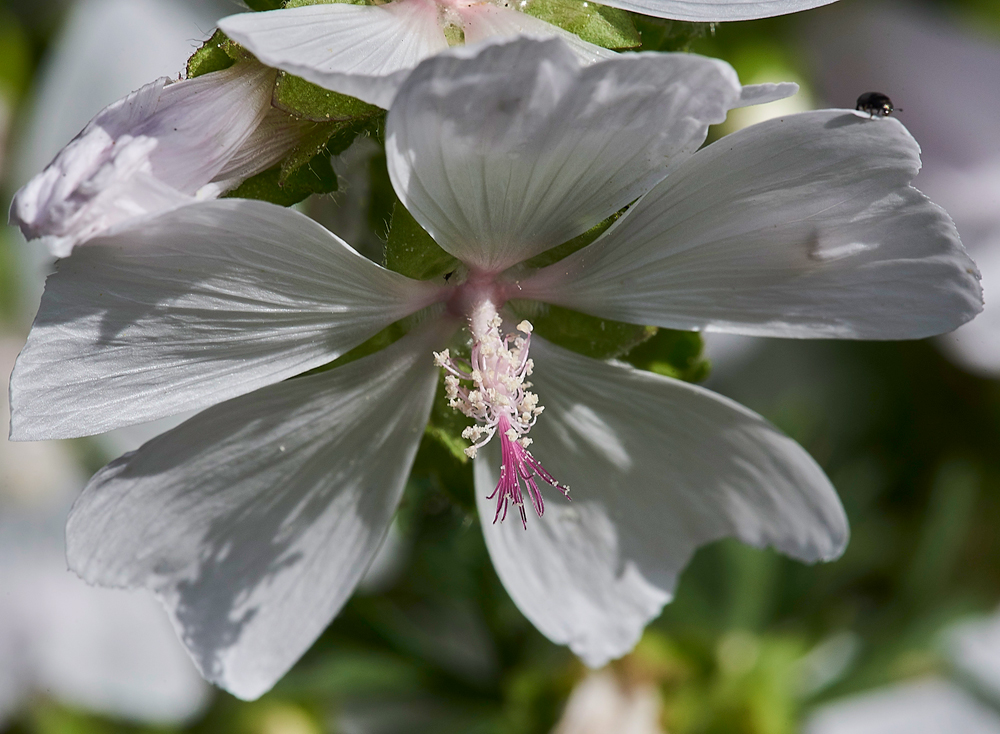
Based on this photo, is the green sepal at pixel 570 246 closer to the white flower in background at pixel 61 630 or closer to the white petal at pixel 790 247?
the white petal at pixel 790 247

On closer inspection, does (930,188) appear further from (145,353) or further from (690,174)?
(145,353)

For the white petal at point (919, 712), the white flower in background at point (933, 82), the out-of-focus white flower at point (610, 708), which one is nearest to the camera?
the out-of-focus white flower at point (610, 708)

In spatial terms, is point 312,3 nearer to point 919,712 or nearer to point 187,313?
point 187,313

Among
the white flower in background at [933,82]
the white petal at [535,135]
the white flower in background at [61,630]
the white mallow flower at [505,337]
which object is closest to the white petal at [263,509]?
the white mallow flower at [505,337]

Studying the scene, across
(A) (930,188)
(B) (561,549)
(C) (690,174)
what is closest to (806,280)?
(C) (690,174)

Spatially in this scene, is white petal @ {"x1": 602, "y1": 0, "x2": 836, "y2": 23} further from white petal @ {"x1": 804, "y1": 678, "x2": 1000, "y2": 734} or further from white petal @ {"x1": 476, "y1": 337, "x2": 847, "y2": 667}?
white petal @ {"x1": 804, "y1": 678, "x2": 1000, "y2": 734}

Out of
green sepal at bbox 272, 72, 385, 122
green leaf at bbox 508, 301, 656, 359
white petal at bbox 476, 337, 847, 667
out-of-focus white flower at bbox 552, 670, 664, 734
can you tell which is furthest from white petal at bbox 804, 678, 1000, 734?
green sepal at bbox 272, 72, 385, 122

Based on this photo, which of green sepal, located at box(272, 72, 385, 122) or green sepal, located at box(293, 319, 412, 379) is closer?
green sepal, located at box(272, 72, 385, 122)
